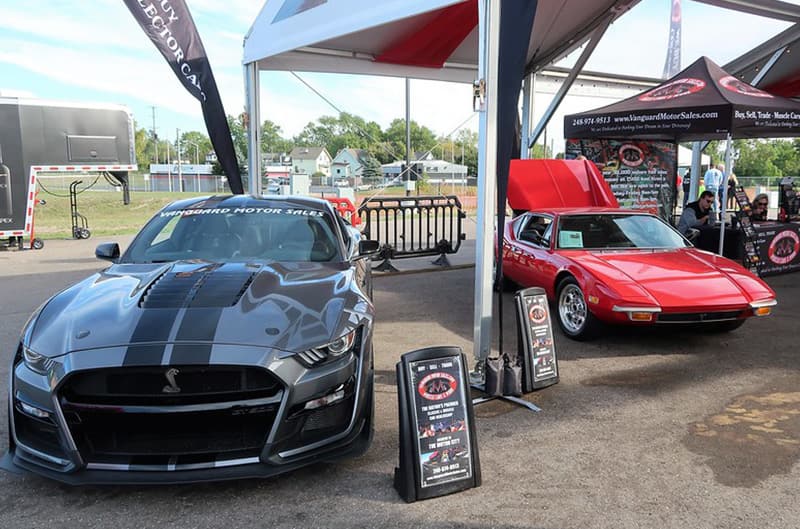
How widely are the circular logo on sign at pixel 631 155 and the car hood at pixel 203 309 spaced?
10155mm

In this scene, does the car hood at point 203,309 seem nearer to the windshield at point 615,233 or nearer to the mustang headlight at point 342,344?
the mustang headlight at point 342,344

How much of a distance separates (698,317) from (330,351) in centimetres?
370

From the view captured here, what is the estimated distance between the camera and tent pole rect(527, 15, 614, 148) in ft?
34.0

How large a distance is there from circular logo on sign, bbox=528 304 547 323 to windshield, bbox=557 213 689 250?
2.16m

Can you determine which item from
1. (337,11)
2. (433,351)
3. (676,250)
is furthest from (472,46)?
(433,351)

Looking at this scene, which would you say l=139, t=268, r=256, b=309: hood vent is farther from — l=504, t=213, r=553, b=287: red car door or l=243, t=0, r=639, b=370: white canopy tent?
l=504, t=213, r=553, b=287: red car door

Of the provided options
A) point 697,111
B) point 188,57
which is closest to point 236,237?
point 188,57

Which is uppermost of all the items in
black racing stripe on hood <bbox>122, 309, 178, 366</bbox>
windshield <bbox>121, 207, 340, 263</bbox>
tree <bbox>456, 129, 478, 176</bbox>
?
Answer: tree <bbox>456, 129, 478, 176</bbox>

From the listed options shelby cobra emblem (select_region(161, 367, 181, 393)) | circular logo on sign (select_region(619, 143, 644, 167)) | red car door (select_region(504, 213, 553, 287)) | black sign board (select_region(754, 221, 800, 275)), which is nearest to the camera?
shelby cobra emblem (select_region(161, 367, 181, 393))

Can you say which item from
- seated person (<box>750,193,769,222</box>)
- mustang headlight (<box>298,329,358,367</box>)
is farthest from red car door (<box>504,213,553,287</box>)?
seated person (<box>750,193,769,222</box>)

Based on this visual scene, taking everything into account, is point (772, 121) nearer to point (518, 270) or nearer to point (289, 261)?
point (518, 270)

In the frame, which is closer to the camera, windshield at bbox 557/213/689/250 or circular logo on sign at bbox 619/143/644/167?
windshield at bbox 557/213/689/250

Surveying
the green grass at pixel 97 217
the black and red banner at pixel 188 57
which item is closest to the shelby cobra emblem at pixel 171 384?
the black and red banner at pixel 188 57

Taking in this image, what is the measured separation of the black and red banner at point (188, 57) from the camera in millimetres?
8406
